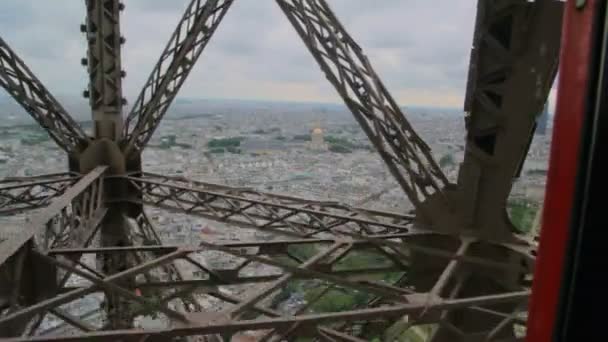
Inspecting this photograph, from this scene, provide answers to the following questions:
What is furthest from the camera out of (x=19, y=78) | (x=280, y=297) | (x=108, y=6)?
(x=280, y=297)

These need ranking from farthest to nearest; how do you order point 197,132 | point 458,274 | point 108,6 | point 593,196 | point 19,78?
point 197,132
point 108,6
point 19,78
point 458,274
point 593,196

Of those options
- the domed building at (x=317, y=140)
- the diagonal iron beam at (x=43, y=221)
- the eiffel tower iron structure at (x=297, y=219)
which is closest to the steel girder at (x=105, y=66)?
the eiffel tower iron structure at (x=297, y=219)

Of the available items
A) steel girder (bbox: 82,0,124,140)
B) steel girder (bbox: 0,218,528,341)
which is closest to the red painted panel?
steel girder (bbox: 0,218,528,341)

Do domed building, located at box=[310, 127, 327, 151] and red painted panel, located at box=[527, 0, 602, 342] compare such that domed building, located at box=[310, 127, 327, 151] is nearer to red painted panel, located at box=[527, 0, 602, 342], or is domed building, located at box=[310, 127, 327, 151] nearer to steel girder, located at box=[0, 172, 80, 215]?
steel girder, located at box=[0, 172, 80, 215]

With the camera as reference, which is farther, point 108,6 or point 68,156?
point 68,156

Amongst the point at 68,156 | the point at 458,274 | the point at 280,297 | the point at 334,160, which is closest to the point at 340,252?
the point at 458,274

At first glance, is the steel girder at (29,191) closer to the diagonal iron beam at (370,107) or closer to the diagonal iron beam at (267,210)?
the diagonal iron beam at (267,210)

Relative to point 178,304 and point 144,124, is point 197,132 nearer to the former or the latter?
point 144,124
